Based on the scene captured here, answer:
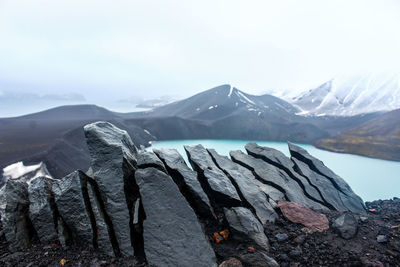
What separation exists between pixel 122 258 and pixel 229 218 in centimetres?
297

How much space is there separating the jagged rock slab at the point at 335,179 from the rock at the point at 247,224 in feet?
20.8

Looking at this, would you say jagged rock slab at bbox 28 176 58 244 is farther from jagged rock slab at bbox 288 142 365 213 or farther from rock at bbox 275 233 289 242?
jagged rock slab at bbox 288 142 365 213

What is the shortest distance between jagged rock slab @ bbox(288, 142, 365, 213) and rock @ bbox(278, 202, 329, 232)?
400cm

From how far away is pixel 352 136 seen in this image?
4678 centimetres

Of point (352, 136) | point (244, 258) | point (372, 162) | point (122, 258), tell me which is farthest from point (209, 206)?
point (352, 136)

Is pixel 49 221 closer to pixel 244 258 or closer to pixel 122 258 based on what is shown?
pixel 122 258

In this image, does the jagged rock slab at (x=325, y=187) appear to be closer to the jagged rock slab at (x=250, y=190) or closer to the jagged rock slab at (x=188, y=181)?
the jagged rock slab at (x=250, y=190)

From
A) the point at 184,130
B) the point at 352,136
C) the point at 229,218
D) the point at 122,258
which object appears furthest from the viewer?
the point at 184,130

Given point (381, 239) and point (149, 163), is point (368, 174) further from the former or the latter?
point (149, 163)

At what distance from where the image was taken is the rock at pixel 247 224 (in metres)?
5.52

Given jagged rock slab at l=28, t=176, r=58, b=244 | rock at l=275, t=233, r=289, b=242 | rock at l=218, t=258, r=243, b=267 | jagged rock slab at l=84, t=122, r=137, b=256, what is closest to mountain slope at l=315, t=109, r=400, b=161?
rock at l=275, t=233, r=289, b=242

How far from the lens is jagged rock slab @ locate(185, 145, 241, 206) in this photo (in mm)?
6773

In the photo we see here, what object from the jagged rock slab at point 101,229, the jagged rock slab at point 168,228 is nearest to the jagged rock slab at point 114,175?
the jagged rock slab at point 101,229

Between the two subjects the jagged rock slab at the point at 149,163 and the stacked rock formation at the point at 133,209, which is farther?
the jagged rock slab at the point at 149,163
